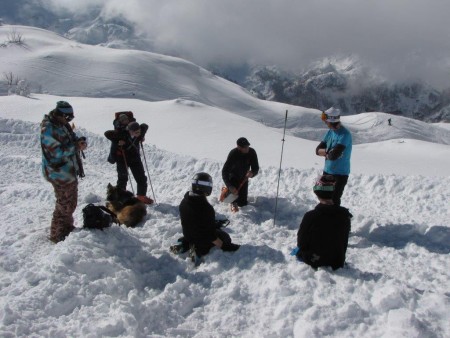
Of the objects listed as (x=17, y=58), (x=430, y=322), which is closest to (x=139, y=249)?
(x=430, y=322)

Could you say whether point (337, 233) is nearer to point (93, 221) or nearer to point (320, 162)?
point (93, 221)

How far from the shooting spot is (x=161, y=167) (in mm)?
13938

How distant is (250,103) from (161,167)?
3893 inches

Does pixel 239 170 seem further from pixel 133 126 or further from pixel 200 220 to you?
pixel 200 220

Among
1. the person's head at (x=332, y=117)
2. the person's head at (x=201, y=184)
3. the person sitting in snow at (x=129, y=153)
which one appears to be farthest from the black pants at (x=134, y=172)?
the person's head at (x=332, y=117)

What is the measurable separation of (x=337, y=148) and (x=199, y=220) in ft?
8.78

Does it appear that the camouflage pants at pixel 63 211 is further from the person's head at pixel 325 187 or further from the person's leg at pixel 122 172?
the person's head at pixel 325 187

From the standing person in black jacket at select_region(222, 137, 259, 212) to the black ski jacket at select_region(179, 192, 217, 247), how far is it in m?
2.59

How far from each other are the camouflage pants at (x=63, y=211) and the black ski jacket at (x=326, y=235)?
407 centimetres

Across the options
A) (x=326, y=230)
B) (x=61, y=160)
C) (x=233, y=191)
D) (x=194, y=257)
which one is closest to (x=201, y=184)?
(x=194, y=257)

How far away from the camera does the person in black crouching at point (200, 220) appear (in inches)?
264

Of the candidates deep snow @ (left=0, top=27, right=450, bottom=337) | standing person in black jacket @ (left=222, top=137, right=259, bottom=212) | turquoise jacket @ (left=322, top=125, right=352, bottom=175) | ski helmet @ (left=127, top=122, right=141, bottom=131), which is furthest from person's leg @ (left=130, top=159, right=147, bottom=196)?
turquoise jacket @ (left=322, top=125, right=352, bottom=175)

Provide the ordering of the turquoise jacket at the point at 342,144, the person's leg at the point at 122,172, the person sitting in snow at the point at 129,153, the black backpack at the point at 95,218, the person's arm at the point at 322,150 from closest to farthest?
the black backpack at the point at 95,218
the turquoise jacket at the point at 342,144
the person's arm at the point at 322,150
the person sitting in snow at the point at 129,153
the person's leg at the point at 122,172

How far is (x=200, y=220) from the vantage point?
6754mm
